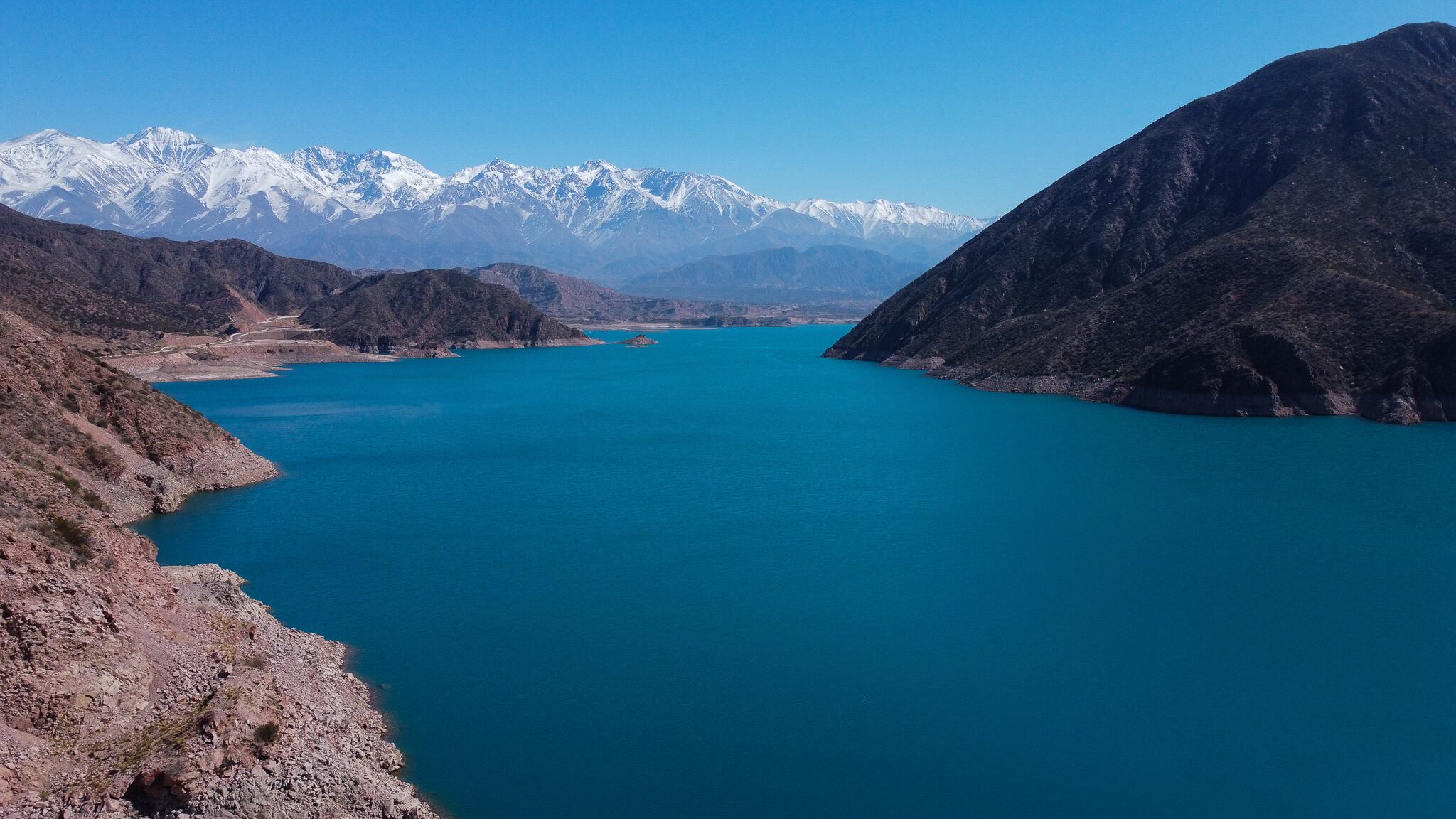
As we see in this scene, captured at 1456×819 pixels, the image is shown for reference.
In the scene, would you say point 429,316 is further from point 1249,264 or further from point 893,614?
point 893,614

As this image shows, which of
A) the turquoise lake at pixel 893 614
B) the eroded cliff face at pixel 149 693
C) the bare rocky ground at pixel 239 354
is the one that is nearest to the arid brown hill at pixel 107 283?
the bare rocky ground at pixel 239 354

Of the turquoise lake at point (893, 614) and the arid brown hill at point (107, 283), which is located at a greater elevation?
the arid brown hill at point (107, 283)

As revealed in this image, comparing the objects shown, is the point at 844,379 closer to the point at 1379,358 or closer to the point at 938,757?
the point at 1379,358

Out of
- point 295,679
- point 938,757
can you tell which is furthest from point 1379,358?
point 295,679

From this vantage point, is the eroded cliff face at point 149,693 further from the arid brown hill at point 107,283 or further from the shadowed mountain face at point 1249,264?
the arid brown hill at point 107,283

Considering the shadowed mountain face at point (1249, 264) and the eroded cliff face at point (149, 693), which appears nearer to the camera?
the eroded cliff face at point (149, 693)

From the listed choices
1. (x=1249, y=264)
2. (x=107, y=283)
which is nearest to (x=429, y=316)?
(x=107, y=283)
